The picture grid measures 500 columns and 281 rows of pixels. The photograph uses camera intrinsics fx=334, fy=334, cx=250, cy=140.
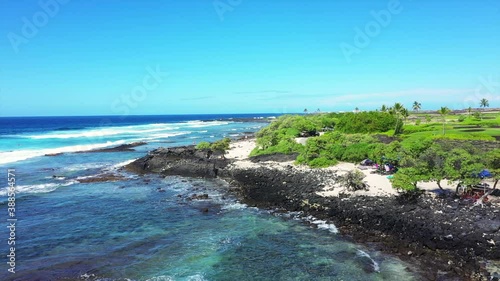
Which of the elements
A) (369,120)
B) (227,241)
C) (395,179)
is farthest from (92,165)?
(369,120)

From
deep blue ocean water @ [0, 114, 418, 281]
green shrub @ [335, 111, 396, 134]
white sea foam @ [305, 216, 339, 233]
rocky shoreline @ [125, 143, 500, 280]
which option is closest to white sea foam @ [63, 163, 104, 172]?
deep blue ocean water @ [0, 114, 418, 281]

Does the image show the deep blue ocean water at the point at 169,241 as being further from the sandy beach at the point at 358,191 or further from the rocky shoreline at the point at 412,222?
the sandy beach at the point at 358,191

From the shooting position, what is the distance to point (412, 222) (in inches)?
739

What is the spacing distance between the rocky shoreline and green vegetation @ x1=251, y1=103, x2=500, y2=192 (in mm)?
1819

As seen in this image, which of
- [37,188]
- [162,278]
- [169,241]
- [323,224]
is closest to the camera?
[162,278]

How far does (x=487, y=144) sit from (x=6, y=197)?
47.6 meters

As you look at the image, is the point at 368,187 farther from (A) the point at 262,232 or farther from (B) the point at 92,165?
(B) the point at 92,165

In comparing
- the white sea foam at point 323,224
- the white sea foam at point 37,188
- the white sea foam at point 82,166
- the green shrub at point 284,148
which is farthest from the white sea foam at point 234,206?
the white sea foam at point 82,166

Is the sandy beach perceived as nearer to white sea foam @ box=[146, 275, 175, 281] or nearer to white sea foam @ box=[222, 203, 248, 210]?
white sea foam @ box=[222, 203, 248, 210]

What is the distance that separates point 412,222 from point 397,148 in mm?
11795

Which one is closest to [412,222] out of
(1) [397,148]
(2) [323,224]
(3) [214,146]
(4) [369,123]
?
(2) [323,224]

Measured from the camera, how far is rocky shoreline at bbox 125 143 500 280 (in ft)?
50.6

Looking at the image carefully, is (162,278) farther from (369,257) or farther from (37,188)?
(37,188)

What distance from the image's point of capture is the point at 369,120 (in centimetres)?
6022
